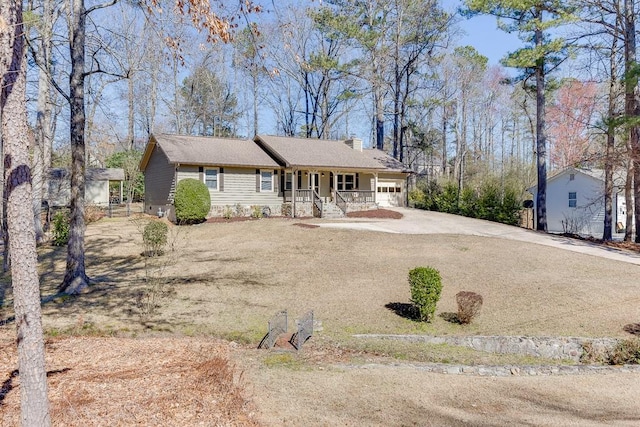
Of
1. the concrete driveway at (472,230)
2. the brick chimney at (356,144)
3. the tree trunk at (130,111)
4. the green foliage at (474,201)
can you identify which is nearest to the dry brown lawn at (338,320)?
the concrete driveway at (472,230)

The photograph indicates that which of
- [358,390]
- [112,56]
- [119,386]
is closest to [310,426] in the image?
[358,390]

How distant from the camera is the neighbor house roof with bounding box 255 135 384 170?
25.9m

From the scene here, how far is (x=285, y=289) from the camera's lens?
11055 mm

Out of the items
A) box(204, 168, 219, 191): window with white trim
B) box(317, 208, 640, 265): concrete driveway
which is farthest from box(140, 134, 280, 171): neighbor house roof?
box(317, 208, 640, 265): concrete driveway

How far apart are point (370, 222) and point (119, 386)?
18079 millimetres

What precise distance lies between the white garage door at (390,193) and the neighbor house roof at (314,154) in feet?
5.86

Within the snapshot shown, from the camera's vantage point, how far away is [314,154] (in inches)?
1090

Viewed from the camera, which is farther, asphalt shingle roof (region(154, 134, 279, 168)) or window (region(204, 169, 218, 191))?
window (region(204, 169, 218, 191))

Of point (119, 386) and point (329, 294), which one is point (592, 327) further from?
point (119, 386)

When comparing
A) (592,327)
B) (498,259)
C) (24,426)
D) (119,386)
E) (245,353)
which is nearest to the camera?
(24,426)

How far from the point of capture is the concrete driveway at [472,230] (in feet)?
52.3

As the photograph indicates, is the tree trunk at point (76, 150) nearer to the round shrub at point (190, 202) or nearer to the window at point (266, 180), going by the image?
the round shrub at point (190, 202)

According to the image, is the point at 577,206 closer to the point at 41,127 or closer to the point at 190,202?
the point at 190,202

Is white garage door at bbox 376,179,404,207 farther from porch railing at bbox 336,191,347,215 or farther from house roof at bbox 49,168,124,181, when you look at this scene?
house roof at bbox 49,168,124,181
